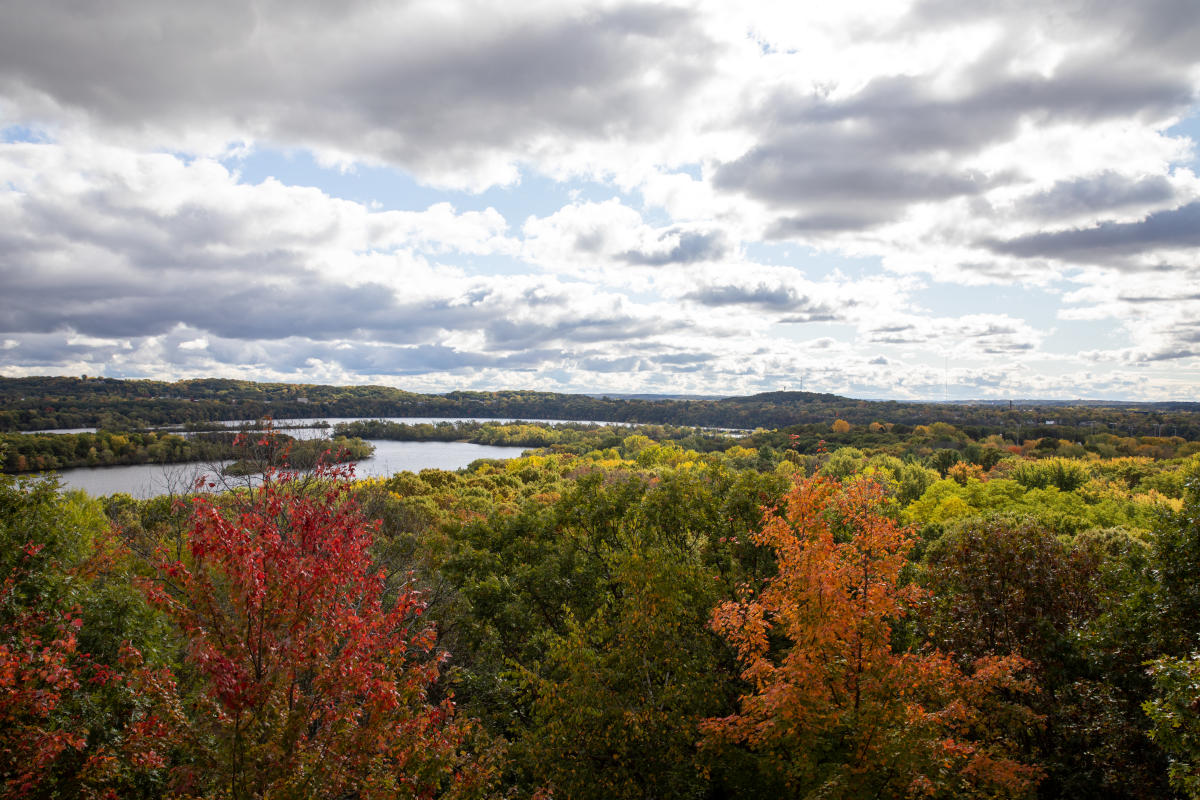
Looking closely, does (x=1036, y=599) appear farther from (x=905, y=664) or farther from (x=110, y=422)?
(x=110, y=422)

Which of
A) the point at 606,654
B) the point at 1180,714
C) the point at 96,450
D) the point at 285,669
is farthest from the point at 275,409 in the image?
the point at 1180,714

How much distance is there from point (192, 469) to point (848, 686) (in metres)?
37.9

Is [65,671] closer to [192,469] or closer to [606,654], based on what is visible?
[606,654]

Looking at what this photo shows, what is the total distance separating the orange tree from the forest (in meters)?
0.07

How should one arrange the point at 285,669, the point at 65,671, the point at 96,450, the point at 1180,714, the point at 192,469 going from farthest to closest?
the point at 96,450
the point at 192,469
the point at 1180,714
the point at 65,671
the point at 285,669

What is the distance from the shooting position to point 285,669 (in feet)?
24.5

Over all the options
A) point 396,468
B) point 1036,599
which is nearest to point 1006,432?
point 396,468

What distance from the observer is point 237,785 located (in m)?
7.05

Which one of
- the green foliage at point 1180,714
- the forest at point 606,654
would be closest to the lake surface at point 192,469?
the forest at point 606,654

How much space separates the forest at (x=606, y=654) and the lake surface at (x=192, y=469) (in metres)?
4.82

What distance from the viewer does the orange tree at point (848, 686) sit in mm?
10438

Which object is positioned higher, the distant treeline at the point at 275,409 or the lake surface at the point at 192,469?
the distant treeline at the point at 275,409

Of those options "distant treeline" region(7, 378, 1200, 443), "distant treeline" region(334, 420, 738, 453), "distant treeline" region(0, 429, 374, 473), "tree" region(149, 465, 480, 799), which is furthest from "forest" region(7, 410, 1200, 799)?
"distant treeline" region(334, 420, 738, 453)

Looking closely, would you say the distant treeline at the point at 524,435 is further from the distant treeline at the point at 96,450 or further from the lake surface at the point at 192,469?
the distant treeline at the point at 96,450
